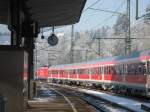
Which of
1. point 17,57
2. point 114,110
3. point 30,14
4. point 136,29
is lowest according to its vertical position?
point 114,110

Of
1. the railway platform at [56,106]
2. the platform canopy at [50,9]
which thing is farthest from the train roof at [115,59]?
the railway platform at [56,106]

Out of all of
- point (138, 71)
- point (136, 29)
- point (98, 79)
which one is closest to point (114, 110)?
point (138, 71)

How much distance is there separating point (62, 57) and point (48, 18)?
113 metres

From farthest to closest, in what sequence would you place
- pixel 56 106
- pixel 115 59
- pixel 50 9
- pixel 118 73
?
pixel 115 59 → pixel 118 73 → pixel 56 106 → pixel 50 9

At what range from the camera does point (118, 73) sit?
38875mm

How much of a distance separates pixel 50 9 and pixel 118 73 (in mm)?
16900

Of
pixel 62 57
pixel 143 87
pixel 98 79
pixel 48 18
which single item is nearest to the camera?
pixel 48 18

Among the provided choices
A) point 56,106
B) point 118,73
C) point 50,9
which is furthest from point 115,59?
point 50,9

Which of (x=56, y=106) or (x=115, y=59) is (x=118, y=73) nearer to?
(x=115, y=59)

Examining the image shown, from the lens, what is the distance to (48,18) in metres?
26.9

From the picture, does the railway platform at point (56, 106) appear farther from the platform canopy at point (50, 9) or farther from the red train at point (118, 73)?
the red train at point (118, 73)

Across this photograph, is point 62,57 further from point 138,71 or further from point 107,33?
point 138,71

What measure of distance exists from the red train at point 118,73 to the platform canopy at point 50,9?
4885 millimetres

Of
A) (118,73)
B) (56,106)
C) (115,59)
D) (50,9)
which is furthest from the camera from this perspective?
(115,59)
